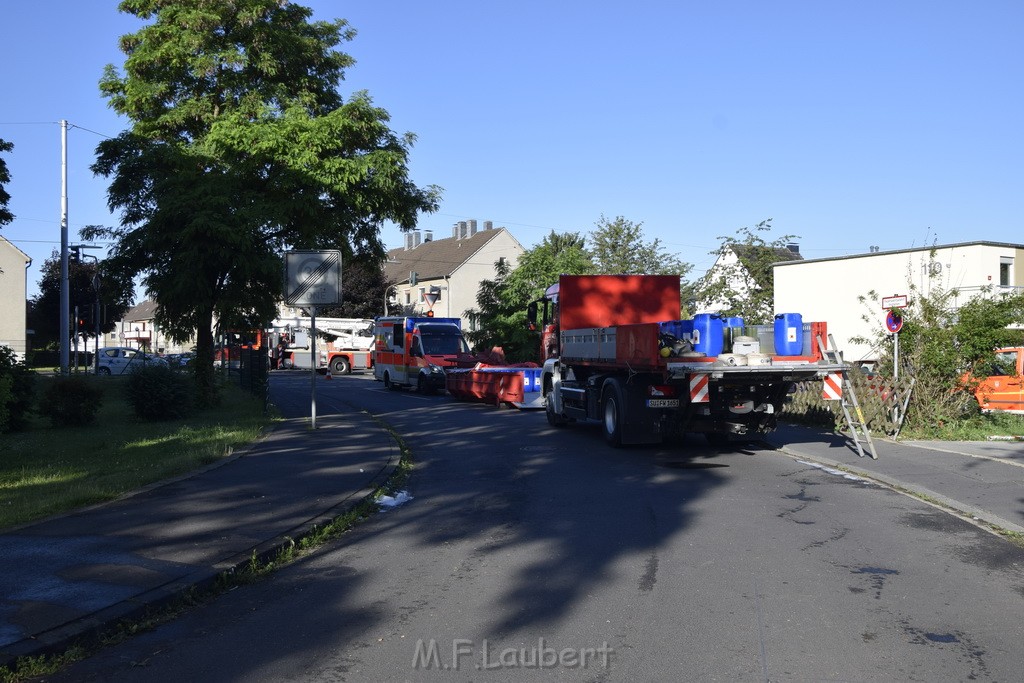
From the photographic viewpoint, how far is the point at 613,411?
1527cm

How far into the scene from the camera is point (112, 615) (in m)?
5.39

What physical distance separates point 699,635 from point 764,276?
32.0 m

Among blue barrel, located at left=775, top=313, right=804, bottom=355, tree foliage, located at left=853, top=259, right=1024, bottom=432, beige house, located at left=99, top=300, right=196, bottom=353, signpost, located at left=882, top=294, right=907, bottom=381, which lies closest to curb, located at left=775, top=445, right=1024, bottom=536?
blue barrel, located at left=775, top=313, right=804, bottom=355

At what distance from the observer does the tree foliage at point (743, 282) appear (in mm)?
34469

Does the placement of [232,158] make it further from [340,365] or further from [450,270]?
[450,270]

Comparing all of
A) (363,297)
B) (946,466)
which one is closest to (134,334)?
(363,297)

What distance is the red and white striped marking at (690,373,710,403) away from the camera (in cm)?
1307

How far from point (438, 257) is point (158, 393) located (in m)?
59.6

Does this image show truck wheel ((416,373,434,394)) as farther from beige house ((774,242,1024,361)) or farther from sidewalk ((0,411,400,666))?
sidewalk ((0,411,400,666))

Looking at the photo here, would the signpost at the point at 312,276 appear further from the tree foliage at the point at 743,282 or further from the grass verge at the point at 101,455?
the tree foliage at the point at 743,282

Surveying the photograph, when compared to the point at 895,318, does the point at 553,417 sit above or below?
below

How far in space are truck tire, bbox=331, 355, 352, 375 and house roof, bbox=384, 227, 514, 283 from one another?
19.7m

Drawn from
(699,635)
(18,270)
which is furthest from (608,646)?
(18,270)

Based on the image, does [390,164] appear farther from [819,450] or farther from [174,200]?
[819,450]
